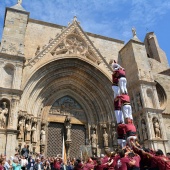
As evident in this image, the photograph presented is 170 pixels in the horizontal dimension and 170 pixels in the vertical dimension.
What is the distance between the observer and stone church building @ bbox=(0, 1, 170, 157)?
1135 cm

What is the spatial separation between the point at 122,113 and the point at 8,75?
21.4 ft

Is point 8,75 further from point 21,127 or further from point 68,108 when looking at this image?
point 68,108

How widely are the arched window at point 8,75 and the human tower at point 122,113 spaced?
18.5 feet

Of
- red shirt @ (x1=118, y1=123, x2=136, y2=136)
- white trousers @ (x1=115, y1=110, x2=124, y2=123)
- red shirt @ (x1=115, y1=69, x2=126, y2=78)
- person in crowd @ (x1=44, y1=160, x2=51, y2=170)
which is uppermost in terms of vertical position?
red shirt @ (x1=115, y1=69, x2=126, y2=78)

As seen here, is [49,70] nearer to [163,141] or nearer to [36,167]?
[36,167]

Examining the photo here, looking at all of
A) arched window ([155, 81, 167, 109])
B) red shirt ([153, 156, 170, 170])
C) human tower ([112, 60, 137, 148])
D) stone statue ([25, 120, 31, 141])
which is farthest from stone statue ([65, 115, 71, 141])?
red shirt ([153, 156, 170, 170])

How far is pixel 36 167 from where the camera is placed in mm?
8852

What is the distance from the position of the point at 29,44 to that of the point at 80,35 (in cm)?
353

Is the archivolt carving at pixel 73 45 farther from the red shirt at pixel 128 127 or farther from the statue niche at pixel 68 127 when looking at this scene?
the red shirt at pixel 128 127

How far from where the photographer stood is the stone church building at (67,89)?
37.2ft

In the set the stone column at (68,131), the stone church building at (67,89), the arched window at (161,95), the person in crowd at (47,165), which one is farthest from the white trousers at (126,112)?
the arched window at (161,95)

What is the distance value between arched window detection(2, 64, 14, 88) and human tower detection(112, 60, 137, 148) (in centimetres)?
563

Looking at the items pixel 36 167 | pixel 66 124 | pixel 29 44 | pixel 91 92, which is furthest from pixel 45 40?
pixel 36 167

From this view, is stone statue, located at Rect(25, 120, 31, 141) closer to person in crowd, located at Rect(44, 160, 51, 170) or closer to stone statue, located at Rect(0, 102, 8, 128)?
stone statue, located at Rect(0, 102, 8, 128)
